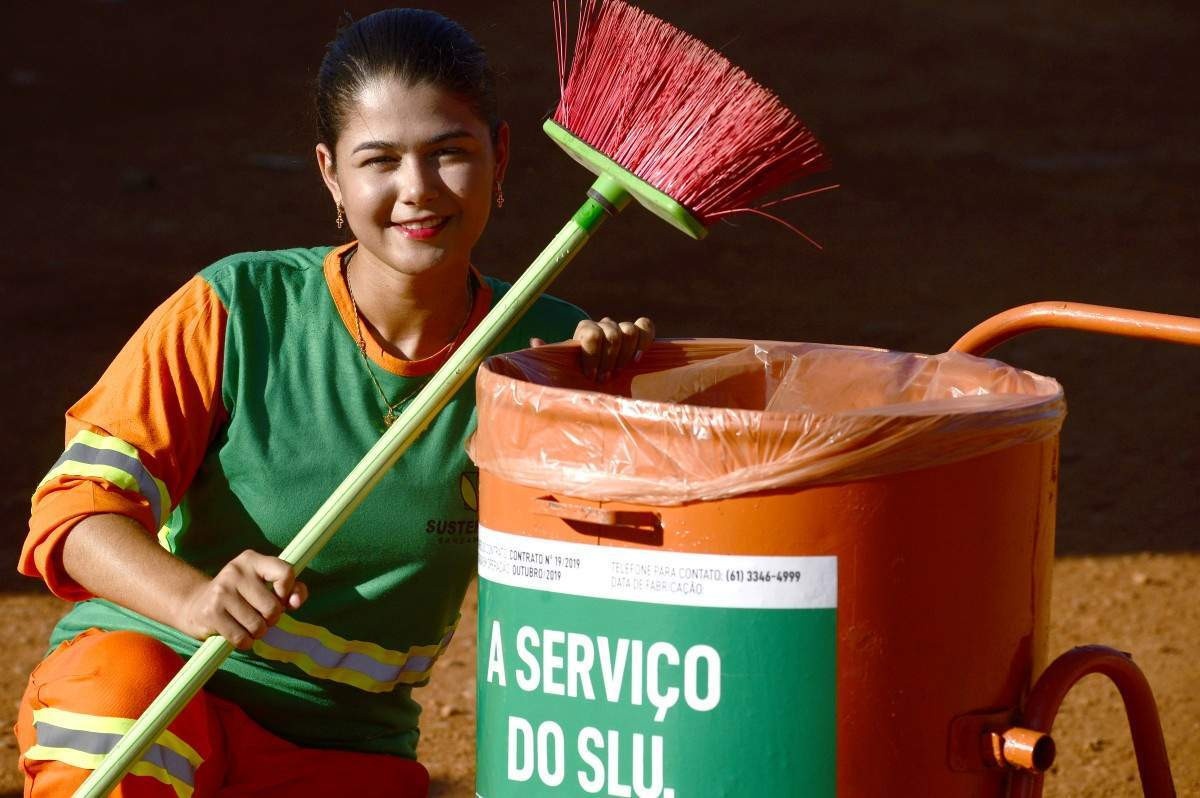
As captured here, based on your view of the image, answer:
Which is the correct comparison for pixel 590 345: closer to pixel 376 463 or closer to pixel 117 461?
pixel 376 463

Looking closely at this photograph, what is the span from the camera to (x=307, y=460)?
271cm

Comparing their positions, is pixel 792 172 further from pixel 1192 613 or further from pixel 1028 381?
pixel 1192 613

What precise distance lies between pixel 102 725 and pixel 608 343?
33.8 inches

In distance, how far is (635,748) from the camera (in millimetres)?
2115

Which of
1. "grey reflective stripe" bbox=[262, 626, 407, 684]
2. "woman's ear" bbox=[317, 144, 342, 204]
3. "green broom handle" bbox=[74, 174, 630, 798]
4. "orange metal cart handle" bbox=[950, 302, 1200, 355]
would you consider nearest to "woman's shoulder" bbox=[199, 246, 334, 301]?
"woman's ear" bbox=[317, 144, 342, 204]

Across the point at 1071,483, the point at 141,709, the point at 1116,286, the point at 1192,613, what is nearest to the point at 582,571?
the point at 141,709

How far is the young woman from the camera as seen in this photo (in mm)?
2535

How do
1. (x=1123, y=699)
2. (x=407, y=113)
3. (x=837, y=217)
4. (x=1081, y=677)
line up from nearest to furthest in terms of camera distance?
(x=1081, y=677) < (x=1123, y=699) < (x=407, y=113) < (x=837, y=217)

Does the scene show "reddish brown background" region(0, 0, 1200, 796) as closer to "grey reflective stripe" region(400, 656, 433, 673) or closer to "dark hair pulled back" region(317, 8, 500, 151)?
"grey reflective stripe" region(400, 656, 433, 673)

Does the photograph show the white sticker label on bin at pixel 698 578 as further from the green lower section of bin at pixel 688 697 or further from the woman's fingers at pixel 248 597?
the woman's fingers at pixel 248 597

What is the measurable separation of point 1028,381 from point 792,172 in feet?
1.38

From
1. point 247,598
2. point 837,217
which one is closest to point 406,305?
point 247,598

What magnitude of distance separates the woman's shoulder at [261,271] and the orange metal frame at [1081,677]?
989mm

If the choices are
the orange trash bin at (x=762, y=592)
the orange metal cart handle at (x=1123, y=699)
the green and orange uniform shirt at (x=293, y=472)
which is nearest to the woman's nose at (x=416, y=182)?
the green and orange uniform shirt at (x=293, y=472)
